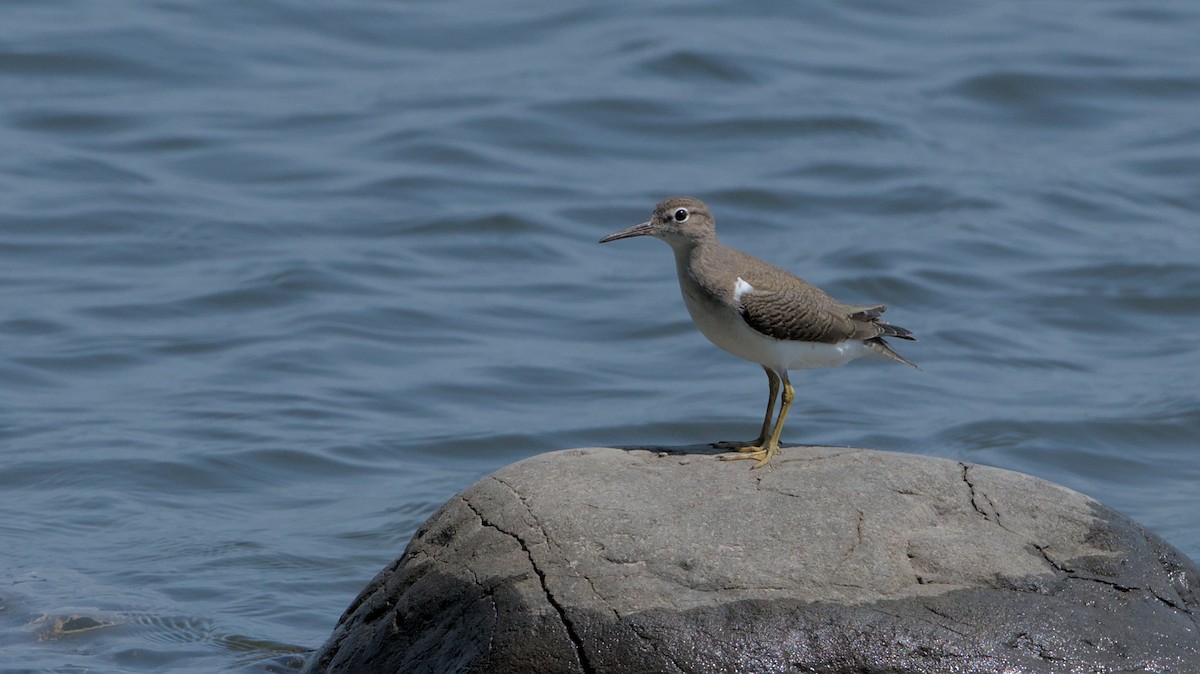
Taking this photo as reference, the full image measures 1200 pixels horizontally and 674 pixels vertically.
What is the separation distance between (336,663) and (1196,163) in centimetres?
1667

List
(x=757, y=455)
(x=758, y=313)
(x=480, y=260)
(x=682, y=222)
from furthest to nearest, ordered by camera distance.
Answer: (x=480, y=260) → (x=682, y=222) → (x=758, y=313) → (x=757, y=455)

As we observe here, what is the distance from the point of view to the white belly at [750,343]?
8.41 m

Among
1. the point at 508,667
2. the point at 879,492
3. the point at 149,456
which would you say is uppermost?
the point at 879,492

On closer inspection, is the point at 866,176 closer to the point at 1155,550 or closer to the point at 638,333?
the point at 638,333

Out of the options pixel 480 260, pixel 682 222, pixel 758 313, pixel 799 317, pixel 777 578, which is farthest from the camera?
pixel 480 260

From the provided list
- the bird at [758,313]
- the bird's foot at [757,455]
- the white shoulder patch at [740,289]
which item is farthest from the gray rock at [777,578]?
the white shoulder patch at [740,289]

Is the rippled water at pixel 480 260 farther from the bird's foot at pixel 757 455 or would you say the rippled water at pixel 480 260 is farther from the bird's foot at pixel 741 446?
the bird's foot at pixel 757 455

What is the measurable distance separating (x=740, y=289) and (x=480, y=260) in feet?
31.9

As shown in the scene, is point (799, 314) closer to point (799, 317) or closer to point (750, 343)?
point (799, 317)

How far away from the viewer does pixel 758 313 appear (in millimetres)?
8359

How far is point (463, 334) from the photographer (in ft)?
52.0

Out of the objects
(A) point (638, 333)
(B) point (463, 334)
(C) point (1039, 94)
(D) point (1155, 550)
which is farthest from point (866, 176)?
(D) point (1155, 550)

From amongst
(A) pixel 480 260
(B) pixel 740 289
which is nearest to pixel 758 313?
(B) pixel 740 289

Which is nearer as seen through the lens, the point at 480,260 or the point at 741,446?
the point at 741,446
